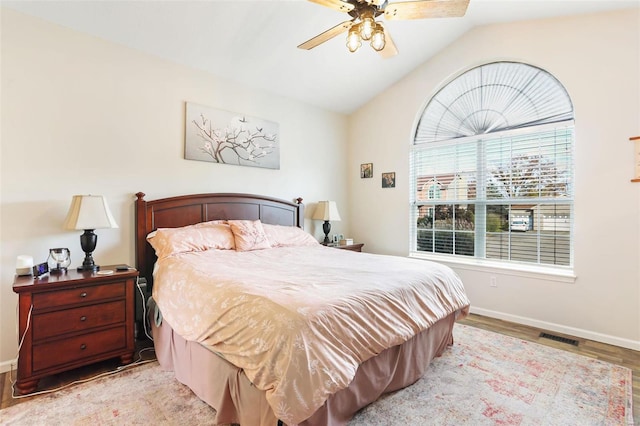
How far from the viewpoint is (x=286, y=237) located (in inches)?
145

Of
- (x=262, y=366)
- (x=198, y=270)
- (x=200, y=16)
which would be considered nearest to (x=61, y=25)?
(x=200, y=16)

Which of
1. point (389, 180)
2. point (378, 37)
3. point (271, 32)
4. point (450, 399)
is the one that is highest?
point (271, 32)

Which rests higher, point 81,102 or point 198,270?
point 81,102

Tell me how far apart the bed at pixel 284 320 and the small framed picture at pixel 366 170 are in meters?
1.97

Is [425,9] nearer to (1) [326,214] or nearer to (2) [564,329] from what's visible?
(1) [326,214]

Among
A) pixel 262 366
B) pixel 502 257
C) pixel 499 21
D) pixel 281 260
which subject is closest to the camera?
pixel 262 366

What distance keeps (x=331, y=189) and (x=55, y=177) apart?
3.23 meters

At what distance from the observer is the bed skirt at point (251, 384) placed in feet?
5.16

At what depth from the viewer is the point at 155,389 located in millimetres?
2150

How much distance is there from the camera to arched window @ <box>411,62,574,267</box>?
3391 millimetres

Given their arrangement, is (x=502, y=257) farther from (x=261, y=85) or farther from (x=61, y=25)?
(x=61, y=25)

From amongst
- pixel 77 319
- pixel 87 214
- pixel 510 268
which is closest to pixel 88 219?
pixel 87 214

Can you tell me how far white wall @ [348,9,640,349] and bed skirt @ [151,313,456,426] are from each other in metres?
1.59

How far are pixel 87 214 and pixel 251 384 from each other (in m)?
1.91
